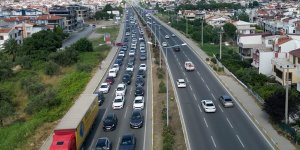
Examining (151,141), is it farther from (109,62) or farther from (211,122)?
(109,62)

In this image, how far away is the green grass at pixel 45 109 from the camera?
3212cm

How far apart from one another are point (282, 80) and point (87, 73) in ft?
80.1

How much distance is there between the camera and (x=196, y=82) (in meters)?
49.8

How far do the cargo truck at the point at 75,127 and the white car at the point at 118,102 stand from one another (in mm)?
5656

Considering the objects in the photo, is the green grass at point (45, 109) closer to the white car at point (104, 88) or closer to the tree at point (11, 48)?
the white car at point (104, 88)

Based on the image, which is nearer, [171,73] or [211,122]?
[211,122]

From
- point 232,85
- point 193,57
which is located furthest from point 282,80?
point 193,57

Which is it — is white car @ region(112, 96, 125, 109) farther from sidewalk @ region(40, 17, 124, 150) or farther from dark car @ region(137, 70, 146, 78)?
dark car @ region(137, 70, 146, 78)

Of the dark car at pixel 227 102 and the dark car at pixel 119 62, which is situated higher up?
the dark car at pixel 119 62

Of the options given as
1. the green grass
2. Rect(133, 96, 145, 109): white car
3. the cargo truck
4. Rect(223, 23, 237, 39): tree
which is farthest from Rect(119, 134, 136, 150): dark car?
Rect(223, 23, 237, 39): tree

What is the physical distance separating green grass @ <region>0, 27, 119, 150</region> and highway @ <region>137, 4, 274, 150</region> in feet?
35.6

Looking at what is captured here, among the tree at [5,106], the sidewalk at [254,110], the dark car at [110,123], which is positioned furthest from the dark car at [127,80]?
the dark car at [110,123]

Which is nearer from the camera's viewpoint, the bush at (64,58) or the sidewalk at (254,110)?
the sidewalk at (254,110)

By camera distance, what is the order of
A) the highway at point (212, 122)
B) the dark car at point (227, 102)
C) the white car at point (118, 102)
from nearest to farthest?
the highway at point (212, 122)
the dark car at point (227, 102)
the white car at point (118, 102)
